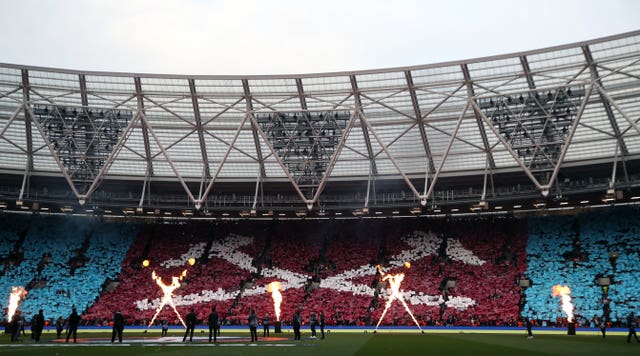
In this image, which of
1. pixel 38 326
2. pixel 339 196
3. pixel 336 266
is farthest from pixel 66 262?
pixel 38 326

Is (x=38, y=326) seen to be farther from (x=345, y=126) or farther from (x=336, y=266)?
(x=336, y=266)

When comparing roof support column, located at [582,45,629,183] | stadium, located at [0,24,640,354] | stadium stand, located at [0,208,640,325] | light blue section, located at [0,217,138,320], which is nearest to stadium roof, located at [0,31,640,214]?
roof support column, located at [582,45,629,183]

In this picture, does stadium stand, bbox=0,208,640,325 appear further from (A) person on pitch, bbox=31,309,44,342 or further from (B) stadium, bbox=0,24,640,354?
(A) person on pitch, bbox=31,309,44,342

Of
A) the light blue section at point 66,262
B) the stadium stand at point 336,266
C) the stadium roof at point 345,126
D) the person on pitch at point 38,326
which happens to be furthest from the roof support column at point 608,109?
the light blue section at point 66,262

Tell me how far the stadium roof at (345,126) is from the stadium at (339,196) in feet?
0.71

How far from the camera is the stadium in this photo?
44312 millimetres

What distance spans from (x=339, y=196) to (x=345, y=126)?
469 inches

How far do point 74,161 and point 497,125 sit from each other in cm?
3628

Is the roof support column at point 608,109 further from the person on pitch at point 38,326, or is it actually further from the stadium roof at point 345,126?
the person on pitch at point 38,326

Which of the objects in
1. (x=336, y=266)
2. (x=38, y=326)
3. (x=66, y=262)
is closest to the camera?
(x=38, y=326)

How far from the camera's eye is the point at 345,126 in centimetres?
4878

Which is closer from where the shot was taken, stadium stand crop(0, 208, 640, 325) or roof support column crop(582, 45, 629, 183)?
roof support column crop(582, 45, 629, 183)

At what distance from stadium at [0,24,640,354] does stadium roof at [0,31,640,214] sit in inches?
8.5

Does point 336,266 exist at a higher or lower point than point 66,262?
lower
